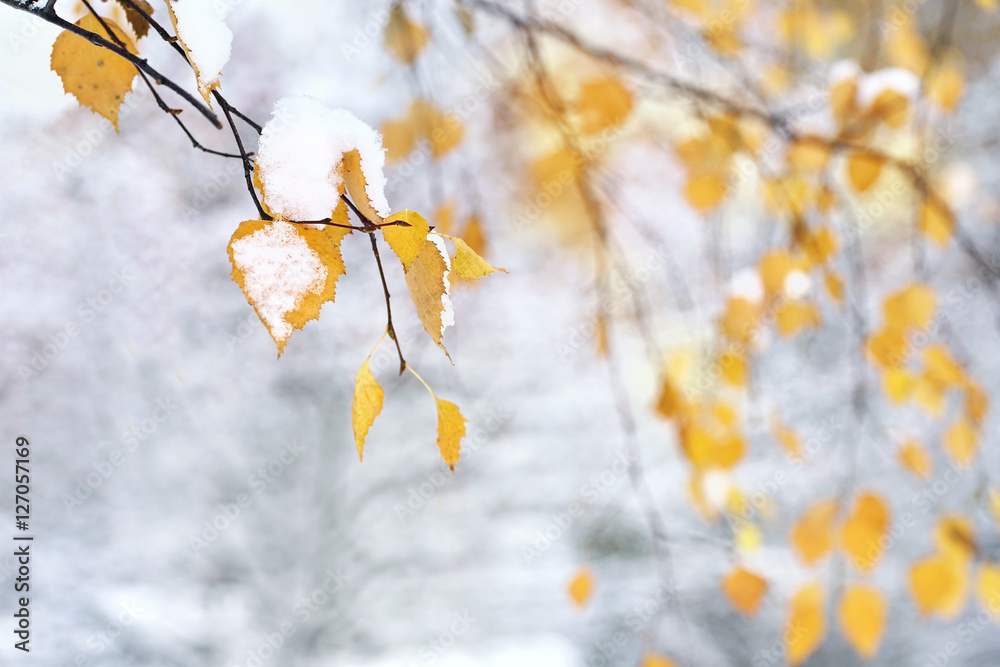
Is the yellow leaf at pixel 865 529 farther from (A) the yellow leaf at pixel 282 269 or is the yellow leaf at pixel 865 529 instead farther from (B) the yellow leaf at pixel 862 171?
(A) the yellow leaf at pixel 282 269

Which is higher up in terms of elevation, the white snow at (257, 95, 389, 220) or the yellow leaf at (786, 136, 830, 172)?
the yellow leaf at (786, 136, 830, 172)

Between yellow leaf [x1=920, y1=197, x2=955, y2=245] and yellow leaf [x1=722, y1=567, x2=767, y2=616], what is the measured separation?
1.87 ft

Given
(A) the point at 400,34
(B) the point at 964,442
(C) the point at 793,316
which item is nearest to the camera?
(A) the point at 400,34

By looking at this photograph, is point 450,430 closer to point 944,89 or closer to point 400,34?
point 400,34

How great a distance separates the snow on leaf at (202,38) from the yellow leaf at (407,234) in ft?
0.30

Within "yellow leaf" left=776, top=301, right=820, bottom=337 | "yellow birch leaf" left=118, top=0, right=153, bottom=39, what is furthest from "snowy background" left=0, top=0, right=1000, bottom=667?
"yellow birch leaf" left=118, top=0, right=153, bottom=39

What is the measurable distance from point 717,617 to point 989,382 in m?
1.43

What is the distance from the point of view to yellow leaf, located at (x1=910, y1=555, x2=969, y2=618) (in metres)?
0.85

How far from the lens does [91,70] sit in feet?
1.19

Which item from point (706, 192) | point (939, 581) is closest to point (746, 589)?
point (939, 581)

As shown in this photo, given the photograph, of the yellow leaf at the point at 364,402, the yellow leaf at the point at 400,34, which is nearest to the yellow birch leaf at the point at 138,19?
the yellow leaf at the point at 364,402

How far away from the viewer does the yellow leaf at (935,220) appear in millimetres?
675

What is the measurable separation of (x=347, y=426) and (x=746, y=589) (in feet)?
5.03

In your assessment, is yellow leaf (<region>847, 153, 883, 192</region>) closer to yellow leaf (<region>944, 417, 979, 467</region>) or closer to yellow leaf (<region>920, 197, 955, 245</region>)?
yellow leaf (<region>920, 197, 955, 245</region>)
